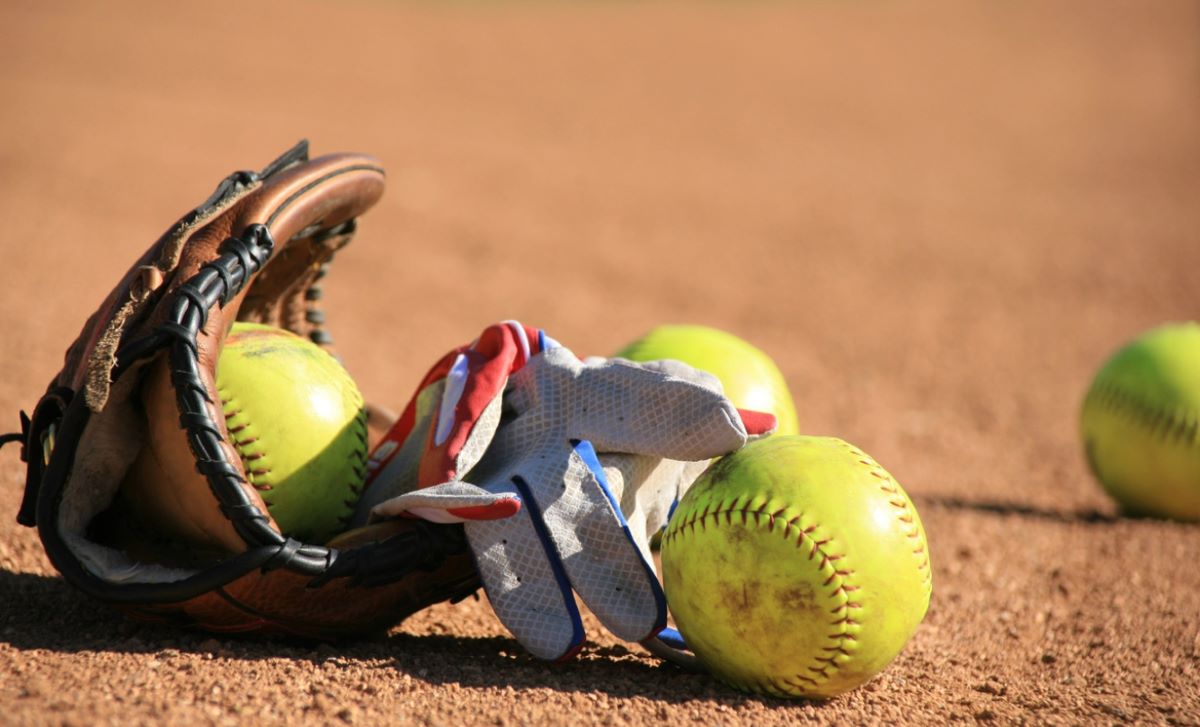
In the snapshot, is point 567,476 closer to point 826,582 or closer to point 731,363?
point 826,582

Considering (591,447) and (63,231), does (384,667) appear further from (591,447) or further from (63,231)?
(63,231)

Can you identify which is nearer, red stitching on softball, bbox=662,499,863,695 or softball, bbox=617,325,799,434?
red stitching on softball, bbox=662,499,863,695

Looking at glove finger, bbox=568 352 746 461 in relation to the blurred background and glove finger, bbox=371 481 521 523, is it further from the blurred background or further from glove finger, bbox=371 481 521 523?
the blurred background

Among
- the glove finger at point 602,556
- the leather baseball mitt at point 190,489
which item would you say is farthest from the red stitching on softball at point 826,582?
the leather baseball mitt at point 190,489

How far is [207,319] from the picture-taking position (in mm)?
2719

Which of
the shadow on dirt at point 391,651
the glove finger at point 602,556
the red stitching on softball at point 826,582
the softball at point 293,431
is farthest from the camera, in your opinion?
the softball at point 293,431

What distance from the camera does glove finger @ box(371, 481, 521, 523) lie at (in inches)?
103

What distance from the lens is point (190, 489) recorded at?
271cm

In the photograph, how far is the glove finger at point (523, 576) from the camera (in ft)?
8.79

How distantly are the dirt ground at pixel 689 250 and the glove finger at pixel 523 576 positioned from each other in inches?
4.8

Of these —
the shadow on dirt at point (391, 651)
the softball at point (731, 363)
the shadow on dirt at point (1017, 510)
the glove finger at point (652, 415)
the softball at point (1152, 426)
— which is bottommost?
the shadow on dirt at point (1017, 510)

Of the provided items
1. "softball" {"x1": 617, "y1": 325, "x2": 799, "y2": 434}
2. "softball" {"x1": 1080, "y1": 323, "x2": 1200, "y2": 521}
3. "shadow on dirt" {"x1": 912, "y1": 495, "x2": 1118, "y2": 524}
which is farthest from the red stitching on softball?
"softball" {"x1": 1080, "y1": 323, "x2": 1200, "y2": 521}

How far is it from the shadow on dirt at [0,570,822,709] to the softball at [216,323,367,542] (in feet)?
1.11

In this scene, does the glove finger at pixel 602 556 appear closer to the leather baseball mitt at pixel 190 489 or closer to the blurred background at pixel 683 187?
the leather baseball mitt at pixel 190 489
